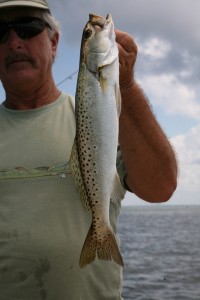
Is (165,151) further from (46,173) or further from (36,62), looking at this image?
(36,62)

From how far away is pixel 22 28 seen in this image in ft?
15.8

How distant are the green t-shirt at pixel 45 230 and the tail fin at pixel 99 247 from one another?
1.49 feet

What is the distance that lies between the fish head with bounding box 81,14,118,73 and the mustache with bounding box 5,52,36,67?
4.07 feet

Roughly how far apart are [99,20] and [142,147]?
1.06 m

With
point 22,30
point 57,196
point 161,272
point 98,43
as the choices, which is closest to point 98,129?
point 98,43

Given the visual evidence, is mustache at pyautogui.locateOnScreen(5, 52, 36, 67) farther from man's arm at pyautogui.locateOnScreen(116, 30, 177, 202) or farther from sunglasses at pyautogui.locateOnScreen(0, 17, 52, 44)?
man's arm at pyautogui.locateOnScreen(116, 30, 177, 202)

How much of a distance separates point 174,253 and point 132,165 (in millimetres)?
29469

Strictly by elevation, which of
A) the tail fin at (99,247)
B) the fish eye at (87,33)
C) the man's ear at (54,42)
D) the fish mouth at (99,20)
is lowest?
the tail fin at (99,247)

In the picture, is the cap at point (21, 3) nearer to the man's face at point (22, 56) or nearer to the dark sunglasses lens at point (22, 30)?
the man's face at point (22, 56)

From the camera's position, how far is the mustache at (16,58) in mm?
4832

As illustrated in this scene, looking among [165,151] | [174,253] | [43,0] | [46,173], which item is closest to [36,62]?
[43,0]

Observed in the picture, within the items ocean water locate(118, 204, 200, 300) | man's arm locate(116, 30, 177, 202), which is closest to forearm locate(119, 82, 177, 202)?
man's arm locate(116, 30, 177, 202)

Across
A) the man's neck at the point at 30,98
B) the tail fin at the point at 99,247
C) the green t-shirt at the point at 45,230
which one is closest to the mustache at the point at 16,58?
the man's neck at the point at 30,98

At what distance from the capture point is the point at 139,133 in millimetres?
4090
